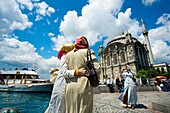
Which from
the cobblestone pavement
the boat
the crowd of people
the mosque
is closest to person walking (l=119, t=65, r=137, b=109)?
the cobblestone pavement

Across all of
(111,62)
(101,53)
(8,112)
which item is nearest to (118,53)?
(111,62)

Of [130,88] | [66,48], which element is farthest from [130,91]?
[66,48]

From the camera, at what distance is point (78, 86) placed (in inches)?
59.5

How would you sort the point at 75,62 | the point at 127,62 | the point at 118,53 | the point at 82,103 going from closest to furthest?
the point at 82,103
the point at 75,62
the point at 127,62
the point at 118,53

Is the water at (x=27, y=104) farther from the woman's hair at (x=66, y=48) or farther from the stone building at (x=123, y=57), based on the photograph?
the stone building at (x=123, y=57)

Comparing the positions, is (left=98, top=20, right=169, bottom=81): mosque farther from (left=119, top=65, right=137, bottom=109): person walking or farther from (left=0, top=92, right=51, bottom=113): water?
(left=119, top=65, right=137, bottom=109): person walking

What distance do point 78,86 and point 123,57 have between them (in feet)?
139

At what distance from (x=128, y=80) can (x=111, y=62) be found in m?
40.1

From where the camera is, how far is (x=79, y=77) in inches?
61.6

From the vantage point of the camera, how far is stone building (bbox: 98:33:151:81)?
38856 mm

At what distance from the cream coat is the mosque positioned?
3739 centimetres

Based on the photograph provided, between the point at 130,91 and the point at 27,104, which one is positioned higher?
the point at 130,91

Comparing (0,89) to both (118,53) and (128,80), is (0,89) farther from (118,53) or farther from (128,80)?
(118,53)

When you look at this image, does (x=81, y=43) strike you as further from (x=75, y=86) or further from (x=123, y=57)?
(x=123, y=57)
